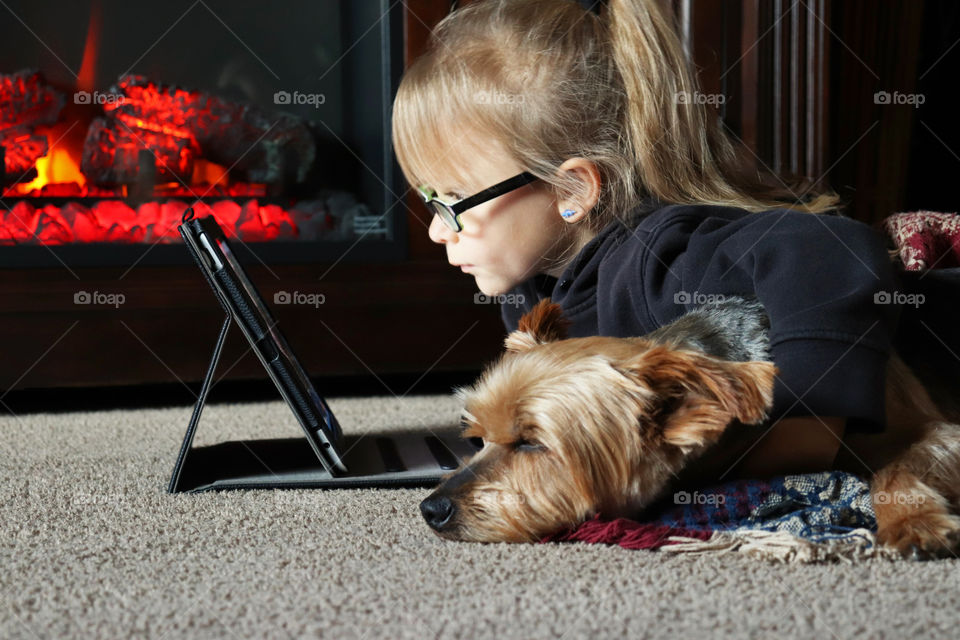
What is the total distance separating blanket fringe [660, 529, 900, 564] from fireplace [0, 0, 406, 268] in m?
1.34

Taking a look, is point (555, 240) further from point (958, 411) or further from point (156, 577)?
point (156, 577)

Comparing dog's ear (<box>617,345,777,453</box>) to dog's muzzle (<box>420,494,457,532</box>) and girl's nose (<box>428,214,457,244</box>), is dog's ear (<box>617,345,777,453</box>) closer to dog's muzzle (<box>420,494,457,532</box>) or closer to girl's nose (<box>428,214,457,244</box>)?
dog's muzzle (<box>420,494,457,532</box>)

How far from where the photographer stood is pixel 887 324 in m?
1.08

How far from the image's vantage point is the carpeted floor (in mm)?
772

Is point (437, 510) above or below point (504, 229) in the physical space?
below
